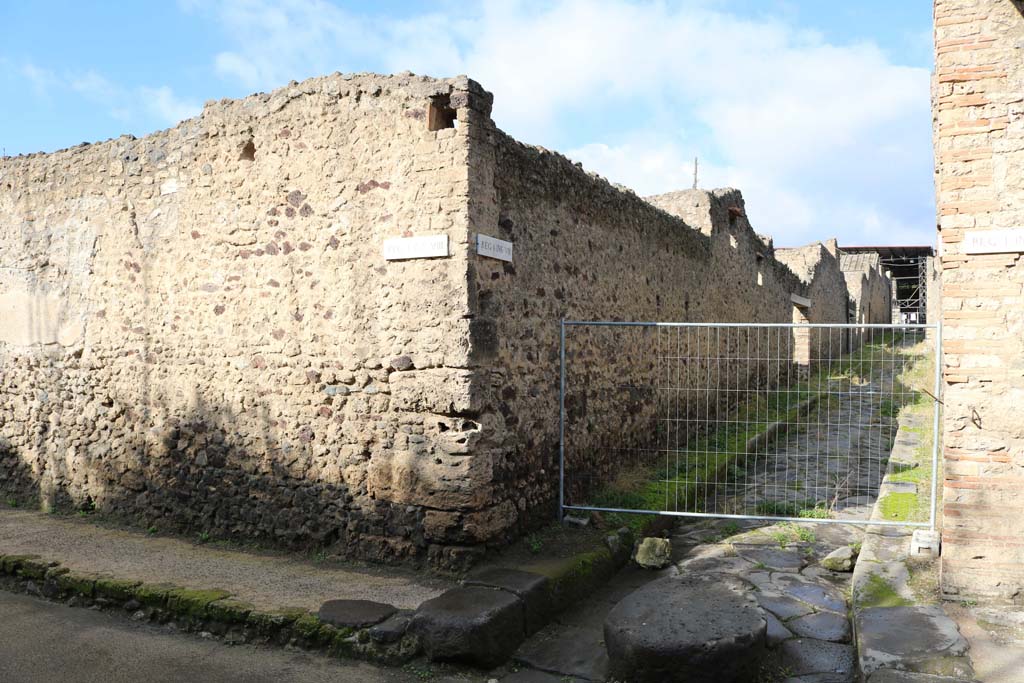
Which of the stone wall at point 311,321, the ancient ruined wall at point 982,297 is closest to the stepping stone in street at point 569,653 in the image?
the stone wall at point 311,321

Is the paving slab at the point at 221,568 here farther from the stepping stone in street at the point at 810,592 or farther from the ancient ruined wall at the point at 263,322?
the stepping stone in street at the point at 810,592

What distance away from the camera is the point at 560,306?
21.7ft

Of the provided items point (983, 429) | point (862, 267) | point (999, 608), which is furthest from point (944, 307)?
point (862, 267)

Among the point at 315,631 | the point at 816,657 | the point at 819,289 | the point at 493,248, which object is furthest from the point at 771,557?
the point at 819,289

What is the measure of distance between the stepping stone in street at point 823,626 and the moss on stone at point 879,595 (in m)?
0.23

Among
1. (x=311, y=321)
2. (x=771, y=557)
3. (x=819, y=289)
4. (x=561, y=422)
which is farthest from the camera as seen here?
(x=819, y=289)

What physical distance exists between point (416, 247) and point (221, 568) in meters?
2.74

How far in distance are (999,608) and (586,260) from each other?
4.16 meters

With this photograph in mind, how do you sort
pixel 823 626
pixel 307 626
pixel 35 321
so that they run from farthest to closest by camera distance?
pixel 35 321 < pixel 823 626 < pixel 307 626

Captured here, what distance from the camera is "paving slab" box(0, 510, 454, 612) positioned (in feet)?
16.1

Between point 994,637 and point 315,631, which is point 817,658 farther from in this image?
point 315,631

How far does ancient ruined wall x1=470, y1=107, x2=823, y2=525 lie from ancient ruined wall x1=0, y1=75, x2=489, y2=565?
0.40 m

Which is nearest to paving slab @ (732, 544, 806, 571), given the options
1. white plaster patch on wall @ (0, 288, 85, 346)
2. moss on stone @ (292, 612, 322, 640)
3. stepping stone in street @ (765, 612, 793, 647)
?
stepping stone in street @ (765, 612, 793, 647)

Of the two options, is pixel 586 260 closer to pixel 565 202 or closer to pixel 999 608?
pixel 565 202
